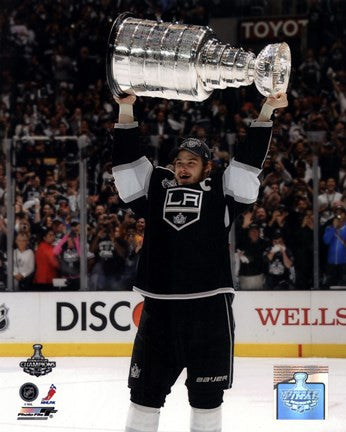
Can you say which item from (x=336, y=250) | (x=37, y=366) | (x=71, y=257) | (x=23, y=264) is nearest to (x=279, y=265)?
(x=336, y=250)

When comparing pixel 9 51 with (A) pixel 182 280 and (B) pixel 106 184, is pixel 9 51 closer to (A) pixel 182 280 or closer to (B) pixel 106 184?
(B) pixel 106 184

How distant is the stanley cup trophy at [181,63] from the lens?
14.3 ft

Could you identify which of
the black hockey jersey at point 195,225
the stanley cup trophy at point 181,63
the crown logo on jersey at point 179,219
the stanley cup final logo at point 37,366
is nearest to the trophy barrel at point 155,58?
the stanley cup trophy at point 181,63

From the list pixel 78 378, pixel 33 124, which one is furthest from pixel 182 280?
pixel 33 124

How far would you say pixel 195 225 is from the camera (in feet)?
14.9

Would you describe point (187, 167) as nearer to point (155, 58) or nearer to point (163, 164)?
point (155, 58)

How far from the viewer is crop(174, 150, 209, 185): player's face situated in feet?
15.3

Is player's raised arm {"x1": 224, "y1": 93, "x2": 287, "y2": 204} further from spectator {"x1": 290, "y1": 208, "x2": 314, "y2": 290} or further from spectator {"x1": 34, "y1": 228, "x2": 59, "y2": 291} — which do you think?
spectator {"x1": 34, "y1": 228, "x2": 59, "y2": 291}

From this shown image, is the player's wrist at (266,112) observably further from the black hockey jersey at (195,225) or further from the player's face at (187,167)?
the player's face at (187,167)

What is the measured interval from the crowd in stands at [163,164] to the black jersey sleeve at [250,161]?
3.87 m

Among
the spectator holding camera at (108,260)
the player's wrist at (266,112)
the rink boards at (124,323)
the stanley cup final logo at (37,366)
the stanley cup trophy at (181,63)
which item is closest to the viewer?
the stanley cup trophy at (181,63)

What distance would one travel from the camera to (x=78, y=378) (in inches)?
345

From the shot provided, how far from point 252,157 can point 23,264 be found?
20.0 feet

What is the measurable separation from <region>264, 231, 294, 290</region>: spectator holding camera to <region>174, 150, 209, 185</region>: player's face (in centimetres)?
548
